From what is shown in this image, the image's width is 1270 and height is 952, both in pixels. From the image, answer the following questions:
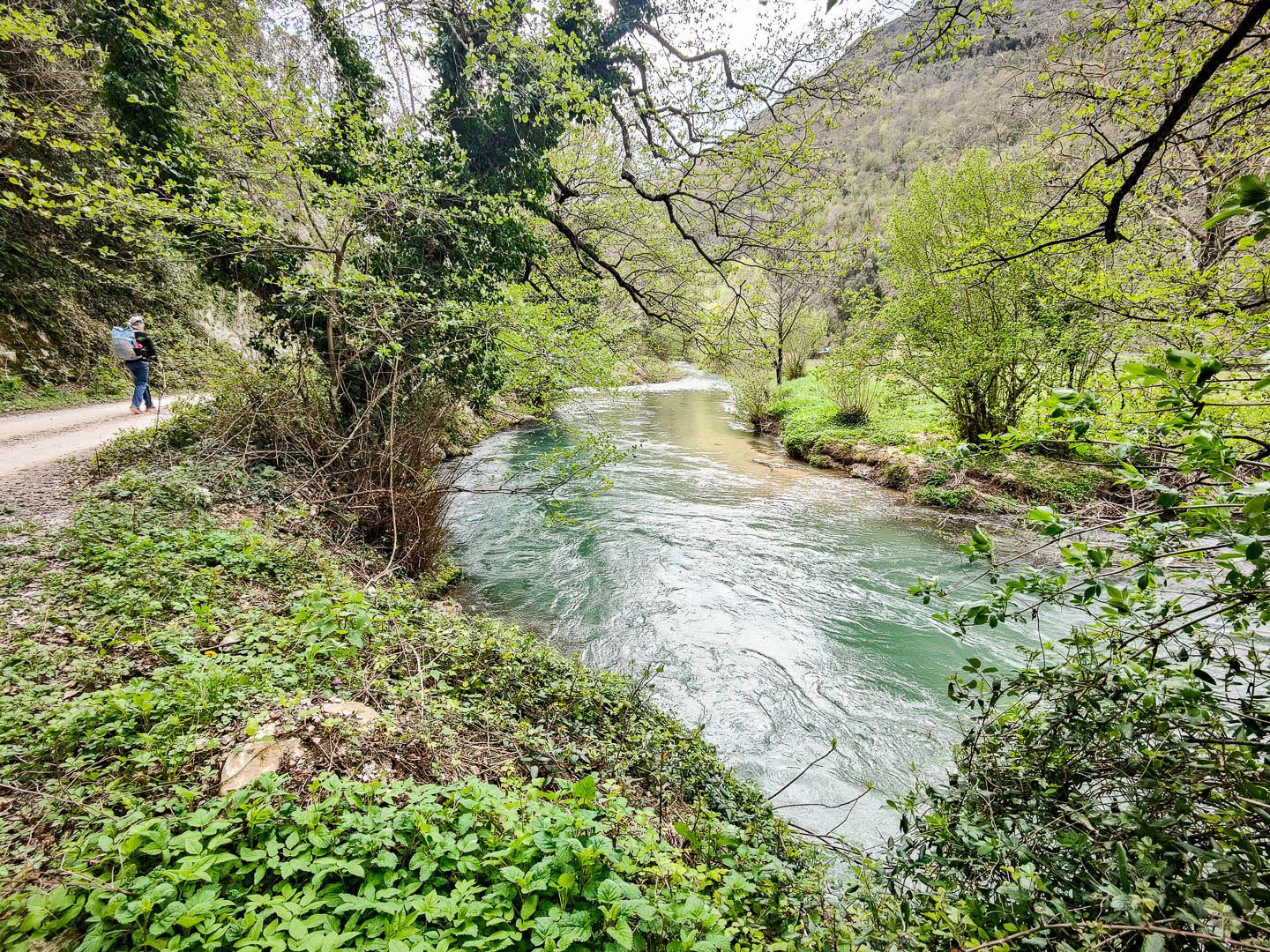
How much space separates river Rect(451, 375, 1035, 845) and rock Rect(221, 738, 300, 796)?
3.40 metres

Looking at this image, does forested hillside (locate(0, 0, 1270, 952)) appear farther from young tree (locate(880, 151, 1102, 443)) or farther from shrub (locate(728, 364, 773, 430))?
shrub (locate(728, 364, 773, 430))

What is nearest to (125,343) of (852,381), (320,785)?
(320,785)

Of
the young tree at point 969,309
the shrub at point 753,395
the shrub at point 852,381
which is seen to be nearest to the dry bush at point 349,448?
the young tree at point 969,309

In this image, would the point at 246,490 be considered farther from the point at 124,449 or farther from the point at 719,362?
the point at 719,362

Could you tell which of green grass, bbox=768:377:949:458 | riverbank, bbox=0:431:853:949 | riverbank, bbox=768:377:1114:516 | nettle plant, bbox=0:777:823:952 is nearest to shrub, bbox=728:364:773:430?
riverbank, bbox=768:377:1114:516

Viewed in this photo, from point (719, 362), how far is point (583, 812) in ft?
26.7

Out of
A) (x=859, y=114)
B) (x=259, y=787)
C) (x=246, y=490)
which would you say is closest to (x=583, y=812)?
(x=259, y=787)

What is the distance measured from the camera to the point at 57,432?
26.3 ft

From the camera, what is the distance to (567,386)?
6695 mm

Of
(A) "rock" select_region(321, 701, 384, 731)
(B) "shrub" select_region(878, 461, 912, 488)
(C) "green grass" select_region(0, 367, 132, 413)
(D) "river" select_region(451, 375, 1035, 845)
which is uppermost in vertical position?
(C) "green grass" select_region(0, 367, 132, 413)

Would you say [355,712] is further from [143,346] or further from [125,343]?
[143,346]

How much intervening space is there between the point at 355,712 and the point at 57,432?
10.1 metres

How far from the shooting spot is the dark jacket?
31.8 feet

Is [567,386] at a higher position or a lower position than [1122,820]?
higher
